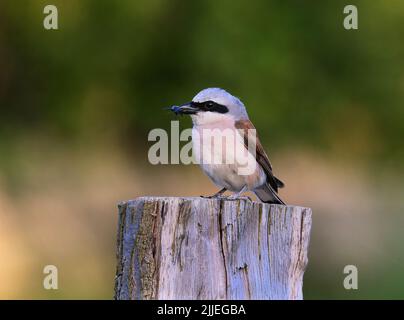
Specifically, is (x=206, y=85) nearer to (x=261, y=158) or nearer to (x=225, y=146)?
(x=261, y=158)

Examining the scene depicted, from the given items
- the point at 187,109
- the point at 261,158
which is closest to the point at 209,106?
the point at 187,109

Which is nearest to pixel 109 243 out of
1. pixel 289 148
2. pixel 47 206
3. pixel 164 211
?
pixel 47 206

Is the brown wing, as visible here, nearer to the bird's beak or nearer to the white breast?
the white breast

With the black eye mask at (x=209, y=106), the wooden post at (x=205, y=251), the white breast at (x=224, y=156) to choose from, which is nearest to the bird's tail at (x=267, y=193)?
the white breast at (x=224, y=156)

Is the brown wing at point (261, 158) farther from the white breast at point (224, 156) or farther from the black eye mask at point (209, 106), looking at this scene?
the black eye mask at point (209, 106)

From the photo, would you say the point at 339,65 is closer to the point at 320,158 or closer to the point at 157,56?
the point at 320,158

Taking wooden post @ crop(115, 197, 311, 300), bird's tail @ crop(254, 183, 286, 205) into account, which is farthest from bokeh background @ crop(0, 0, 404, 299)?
wooden post @ crop(115, 197, 311, 300)
